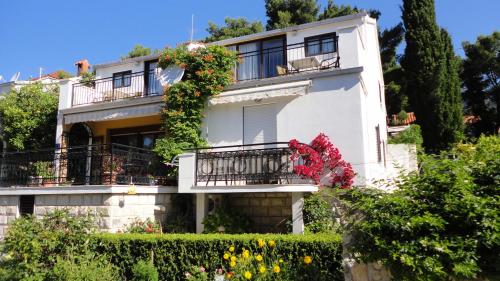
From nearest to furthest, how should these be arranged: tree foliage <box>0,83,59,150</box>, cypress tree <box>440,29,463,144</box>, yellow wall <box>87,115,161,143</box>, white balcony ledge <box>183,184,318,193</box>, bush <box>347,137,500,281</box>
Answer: bush <box>347,137,500,281</box>, white balcony ledge <box>183,184,318,193</box>, yellow wall <box>87,115,161,143</box>, tree foliage <box>0,83,59,150</box>, cypress tree <box>440,29,463,144</box>

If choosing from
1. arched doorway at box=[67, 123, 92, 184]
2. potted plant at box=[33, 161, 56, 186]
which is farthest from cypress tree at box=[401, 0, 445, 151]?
potted plant at box=[33, 161, 56, 186]

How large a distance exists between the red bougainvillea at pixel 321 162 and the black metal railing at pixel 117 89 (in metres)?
9.16

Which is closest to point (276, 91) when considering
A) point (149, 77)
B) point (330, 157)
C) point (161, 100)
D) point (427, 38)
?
point (330, 157)

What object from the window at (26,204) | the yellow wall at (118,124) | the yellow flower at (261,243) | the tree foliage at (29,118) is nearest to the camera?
the yellow flower at (261,243)

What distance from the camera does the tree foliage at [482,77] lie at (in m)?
33.3

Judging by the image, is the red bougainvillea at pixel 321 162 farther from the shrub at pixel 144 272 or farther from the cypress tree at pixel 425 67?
the cypress tree at pixel 425 67

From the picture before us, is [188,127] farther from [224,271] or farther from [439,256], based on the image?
[439,256]

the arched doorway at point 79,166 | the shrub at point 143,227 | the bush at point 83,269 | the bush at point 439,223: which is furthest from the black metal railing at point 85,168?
the bush at point 439,223

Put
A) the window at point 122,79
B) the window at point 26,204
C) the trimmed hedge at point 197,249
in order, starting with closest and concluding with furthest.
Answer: the trimmed hedge at point 197,249 < the window at point 26,204 < the window at point 122,79

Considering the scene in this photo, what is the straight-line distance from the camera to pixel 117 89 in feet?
74.7

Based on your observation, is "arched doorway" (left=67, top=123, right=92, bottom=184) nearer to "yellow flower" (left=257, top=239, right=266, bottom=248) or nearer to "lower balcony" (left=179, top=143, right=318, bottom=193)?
"lower balcony" (left=179, top=143, right=318, bottom=193)

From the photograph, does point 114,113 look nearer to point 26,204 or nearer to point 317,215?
point 26,204

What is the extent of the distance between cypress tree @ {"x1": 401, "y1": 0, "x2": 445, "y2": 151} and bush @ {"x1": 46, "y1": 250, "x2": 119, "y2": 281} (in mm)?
24242

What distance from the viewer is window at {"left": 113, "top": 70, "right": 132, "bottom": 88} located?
23047 mm
